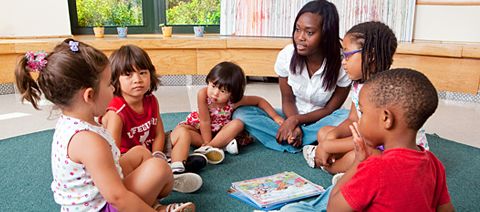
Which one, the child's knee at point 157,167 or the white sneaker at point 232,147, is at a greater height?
the child's knee at point 157,167

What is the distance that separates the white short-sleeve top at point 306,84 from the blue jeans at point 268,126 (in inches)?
4.4

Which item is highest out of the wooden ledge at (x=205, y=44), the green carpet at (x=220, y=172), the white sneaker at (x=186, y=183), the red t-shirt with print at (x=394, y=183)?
the wooden ledge at (x=205, y=44)

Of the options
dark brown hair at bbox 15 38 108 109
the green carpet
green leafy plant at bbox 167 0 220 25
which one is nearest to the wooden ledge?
green leafy plant at bbox 167 0 220 25

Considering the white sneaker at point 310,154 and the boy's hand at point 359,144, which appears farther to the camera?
the white sneaker at point 310,154

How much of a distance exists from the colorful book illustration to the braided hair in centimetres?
46

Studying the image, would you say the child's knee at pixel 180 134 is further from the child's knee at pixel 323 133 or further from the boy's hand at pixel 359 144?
the boy's hand at pixel 359 144

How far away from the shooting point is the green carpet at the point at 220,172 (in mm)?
1452

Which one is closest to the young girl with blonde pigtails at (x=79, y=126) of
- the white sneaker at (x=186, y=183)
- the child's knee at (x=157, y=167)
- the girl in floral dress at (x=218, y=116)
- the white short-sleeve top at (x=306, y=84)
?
the child's knee at (x=157, y=167)

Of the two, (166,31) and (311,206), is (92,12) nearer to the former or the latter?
(166,31)

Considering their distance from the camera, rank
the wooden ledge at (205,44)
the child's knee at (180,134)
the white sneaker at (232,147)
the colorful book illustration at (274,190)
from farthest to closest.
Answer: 1. the wooden ledge at (205,44)
2. the white sneaker at (232,147)
3. the child's knee at (180,134)
4. the colorful book illustration at (274,190)

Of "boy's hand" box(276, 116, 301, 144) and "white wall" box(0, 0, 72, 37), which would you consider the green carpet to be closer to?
"boy's hand" box(276, 116, 301, 144)

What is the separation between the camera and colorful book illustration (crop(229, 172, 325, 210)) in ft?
4.63

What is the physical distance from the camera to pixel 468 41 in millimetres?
3207

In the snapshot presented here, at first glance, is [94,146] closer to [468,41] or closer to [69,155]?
[69,155]
